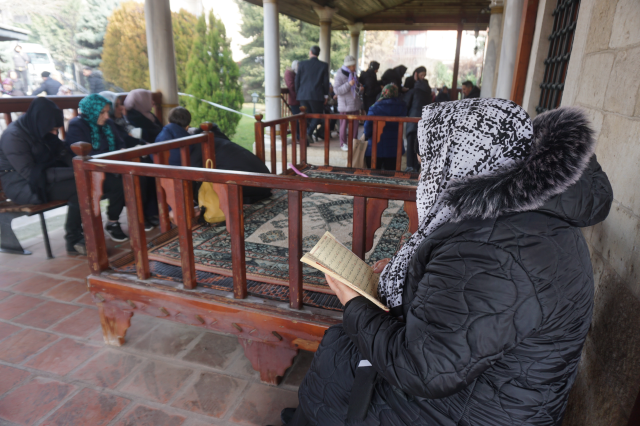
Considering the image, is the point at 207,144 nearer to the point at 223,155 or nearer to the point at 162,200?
the point at 223,155

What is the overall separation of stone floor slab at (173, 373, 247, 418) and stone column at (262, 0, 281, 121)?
6410 millimetres

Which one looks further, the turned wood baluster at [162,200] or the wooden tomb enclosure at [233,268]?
the turned wood baluster at [162,200]

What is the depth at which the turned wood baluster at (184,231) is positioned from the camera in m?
2.22

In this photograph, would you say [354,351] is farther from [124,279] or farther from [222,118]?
[222,118]

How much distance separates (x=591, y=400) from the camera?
5.42ft

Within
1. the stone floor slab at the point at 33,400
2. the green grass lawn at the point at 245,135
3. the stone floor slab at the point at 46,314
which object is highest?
the stone floor slab at the point at 33,400

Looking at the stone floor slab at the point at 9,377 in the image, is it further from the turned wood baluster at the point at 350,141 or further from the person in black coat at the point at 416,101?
the person in black coat at the point at 416,101

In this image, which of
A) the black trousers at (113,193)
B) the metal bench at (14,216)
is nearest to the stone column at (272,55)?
the black trousers at (113,193)

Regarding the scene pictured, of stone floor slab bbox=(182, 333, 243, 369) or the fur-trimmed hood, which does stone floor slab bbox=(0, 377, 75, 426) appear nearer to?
stone floor slab bbox=(182, 333, 243, 369)

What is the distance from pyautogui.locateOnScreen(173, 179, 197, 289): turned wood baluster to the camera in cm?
222

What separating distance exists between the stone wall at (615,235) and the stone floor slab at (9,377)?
285 centimetres

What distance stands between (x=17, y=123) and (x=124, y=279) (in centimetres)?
220

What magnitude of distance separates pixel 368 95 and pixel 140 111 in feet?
18.8

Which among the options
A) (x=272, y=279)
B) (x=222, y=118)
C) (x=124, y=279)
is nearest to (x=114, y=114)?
(x=124, y=279)
